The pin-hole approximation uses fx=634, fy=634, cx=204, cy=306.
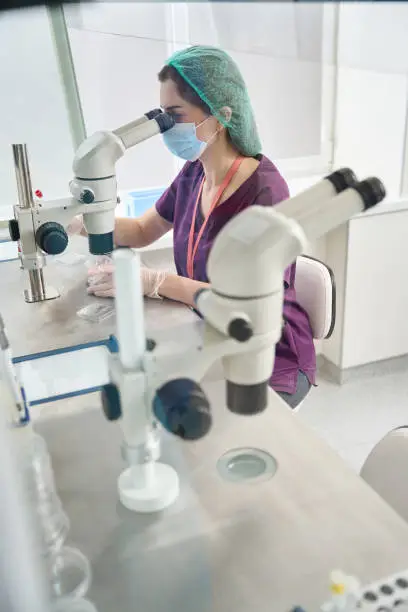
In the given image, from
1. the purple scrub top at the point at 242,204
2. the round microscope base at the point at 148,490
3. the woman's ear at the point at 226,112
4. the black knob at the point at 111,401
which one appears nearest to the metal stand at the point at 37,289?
the purple scrub top at the point at 242,204

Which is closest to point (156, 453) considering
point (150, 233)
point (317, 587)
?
point (317, 587)

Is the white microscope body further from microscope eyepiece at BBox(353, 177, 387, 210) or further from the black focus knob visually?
the black focus knob

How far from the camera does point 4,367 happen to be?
90cm

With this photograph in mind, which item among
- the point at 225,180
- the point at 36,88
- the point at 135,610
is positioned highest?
the point at 36,88

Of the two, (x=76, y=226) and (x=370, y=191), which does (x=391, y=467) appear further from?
(x=76, y=226)

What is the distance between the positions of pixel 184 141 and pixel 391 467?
78 cm

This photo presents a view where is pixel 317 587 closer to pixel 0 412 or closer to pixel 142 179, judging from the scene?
pixel 0 412

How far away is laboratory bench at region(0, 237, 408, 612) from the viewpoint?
0.75 meters

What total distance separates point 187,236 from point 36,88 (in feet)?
2.82

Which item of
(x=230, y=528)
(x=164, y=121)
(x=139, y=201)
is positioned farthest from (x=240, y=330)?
(x=139, y=201)

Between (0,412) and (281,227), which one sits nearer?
(281,227)

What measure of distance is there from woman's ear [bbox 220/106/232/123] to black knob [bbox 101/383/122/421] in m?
0.84

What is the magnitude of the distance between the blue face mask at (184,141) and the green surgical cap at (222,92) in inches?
2.5

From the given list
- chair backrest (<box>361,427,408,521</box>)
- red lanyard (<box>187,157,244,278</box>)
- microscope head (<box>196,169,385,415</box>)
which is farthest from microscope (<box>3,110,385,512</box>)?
red lanyard (<box>187,157,244,278</box>)
